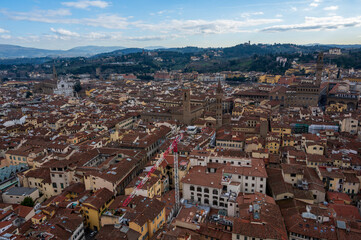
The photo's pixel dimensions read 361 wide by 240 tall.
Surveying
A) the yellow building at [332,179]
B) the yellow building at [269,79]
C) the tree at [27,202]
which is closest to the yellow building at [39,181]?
the tree at [27,202]

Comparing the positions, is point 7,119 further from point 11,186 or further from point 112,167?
point 112,167

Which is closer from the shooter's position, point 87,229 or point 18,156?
point 87,229

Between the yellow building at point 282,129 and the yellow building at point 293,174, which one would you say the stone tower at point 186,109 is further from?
the yellow building at point 293,174

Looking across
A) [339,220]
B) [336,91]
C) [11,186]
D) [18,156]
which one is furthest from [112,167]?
[336,91]

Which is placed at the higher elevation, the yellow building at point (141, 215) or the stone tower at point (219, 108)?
the stone tower at point (219, 108)

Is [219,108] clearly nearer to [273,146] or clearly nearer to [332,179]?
[273,146]

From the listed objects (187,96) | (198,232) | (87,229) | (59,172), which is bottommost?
(87,229)

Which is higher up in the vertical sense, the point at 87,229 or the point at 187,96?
the point at 187,96

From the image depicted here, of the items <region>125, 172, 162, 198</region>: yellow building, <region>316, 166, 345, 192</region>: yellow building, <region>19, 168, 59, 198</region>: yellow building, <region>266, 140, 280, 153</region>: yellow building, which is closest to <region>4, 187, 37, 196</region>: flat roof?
<region>19, 168, 59, 198</region>: yellow building
